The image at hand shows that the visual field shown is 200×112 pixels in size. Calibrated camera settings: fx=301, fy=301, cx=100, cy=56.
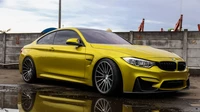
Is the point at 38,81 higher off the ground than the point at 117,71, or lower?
lower

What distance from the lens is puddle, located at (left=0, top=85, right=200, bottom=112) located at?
4434 mm

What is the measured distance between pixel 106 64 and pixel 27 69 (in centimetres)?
272

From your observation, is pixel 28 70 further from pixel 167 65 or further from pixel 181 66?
pixel 181 66

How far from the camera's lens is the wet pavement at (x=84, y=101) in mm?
4453

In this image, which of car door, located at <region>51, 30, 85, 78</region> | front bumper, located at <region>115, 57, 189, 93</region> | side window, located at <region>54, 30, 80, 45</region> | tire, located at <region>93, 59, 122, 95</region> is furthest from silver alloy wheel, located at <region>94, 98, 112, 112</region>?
side window, located at <region>54, 30, 80, 45</region>

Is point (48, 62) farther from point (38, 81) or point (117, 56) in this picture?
point (117, 56)

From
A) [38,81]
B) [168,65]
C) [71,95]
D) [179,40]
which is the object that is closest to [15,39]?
[38,81]

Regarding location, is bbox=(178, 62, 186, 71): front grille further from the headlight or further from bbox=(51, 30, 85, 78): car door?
bbox=(51, 30, 85, 78): car door

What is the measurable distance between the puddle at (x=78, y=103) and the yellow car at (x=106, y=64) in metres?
0.27

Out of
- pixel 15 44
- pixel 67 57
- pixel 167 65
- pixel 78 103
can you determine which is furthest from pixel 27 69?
pixel 15 44

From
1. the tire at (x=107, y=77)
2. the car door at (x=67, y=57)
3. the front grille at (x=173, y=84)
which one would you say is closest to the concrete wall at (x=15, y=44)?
the car door at (x=67, y=57)

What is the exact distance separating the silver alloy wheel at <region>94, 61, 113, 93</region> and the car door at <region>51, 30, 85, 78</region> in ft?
1.36

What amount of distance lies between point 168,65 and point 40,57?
10.2ft

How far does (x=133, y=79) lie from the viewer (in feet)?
17.2
